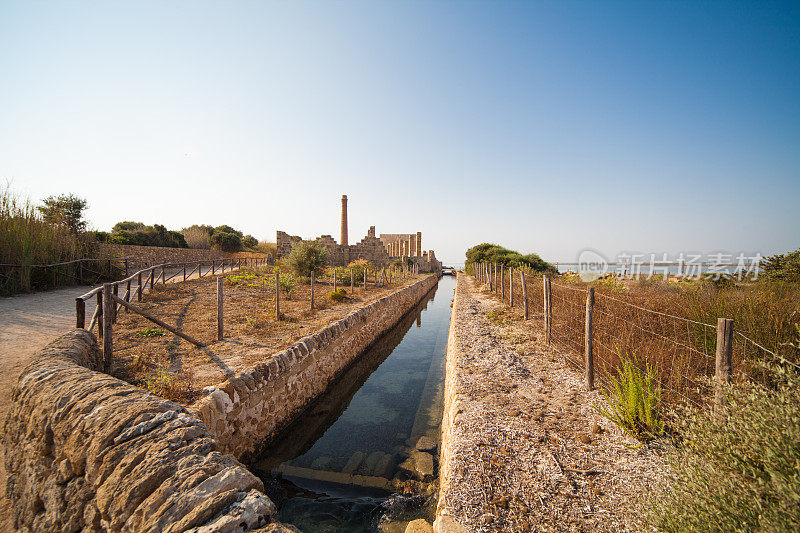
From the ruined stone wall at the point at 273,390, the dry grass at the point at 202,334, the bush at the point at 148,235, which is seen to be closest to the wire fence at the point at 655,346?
the ruined stone wall at the point at 273,390

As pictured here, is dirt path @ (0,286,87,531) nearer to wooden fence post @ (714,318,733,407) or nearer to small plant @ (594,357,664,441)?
small plant @ (594,357,664,441)

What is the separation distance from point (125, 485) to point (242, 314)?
6921 millimetres

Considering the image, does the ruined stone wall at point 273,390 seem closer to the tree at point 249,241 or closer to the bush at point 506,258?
the bush at point 506,258

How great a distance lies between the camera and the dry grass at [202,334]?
4.18 metres

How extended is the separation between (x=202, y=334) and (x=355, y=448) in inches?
151

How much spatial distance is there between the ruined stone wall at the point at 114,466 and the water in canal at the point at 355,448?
2.85 feet

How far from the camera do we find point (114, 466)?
197cm

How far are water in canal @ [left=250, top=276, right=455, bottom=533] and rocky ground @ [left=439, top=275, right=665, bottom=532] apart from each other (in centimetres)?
117

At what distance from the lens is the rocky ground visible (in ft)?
7.00

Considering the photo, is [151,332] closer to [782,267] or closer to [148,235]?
[782,267]

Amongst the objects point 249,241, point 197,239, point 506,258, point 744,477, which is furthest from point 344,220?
point 744,477

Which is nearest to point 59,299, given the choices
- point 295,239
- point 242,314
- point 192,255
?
point 242,314

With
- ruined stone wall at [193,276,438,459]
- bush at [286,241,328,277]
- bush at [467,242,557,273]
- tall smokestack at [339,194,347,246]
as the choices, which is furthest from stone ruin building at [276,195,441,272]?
ruined stone wall at [193,276,438,459]

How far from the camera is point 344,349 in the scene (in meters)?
7.63
